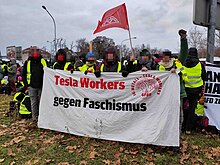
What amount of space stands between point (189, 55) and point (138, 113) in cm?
190

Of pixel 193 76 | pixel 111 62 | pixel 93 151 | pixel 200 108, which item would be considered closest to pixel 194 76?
pixel 193 76

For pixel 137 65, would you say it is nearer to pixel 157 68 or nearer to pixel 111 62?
pixel 157 68

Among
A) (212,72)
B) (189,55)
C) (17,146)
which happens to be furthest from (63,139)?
(212,72)

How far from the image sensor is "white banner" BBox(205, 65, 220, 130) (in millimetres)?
6012

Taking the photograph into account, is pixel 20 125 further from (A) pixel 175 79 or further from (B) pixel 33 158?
(A) pixel 175 79

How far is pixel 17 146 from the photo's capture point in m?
5.18

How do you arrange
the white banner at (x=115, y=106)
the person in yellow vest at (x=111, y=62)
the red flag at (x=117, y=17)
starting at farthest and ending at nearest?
the red flag at (x=117, y=17), the person in yellow vest at (x=111, y=62), the white banner at (x=115, y=106)

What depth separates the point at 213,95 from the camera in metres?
6.08

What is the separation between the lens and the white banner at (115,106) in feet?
15.7

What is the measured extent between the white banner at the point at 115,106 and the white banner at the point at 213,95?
1.76 m

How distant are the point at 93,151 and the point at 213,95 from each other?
319cm

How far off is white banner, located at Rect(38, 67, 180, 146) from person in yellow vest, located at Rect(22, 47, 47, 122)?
0.44m

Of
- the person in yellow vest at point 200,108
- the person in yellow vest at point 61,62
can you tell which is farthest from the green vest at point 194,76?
the person in yellow vest at point 61,62

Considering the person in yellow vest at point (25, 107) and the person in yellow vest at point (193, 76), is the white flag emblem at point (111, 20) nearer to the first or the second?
the person in yellow vest at point (193, 76)
